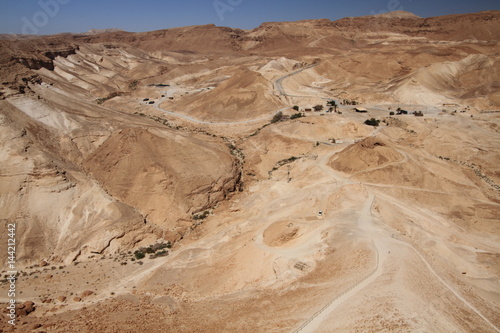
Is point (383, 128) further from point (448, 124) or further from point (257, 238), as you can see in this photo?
point (257, 238)

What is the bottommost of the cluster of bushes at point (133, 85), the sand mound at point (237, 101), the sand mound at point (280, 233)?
the sand mound at point (280, 233)

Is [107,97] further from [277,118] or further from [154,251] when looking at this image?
[154,251]

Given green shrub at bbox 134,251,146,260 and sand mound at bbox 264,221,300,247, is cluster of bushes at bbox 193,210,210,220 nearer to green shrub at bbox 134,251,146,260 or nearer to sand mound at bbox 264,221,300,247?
green shrub at bbox 134,251,146,260

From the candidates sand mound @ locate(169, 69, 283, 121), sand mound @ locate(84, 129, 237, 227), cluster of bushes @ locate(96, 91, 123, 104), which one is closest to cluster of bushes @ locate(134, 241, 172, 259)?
sand mound @ locate(84, 129, 237, 227)

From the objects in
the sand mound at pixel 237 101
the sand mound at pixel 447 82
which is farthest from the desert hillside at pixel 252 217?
the sand mound at pixel 447 82

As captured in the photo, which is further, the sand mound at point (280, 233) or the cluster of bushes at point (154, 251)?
the cluster of bushes at point (154, 251)

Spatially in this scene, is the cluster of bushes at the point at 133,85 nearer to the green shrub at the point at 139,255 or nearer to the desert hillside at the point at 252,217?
the desert hillside at the point at 252,217
